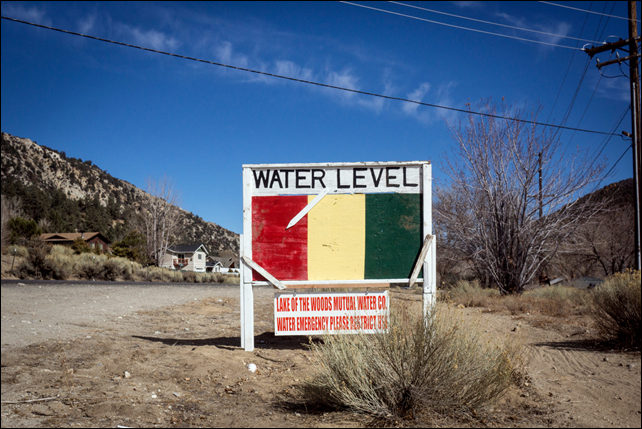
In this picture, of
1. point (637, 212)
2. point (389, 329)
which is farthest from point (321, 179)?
point (637, 212)

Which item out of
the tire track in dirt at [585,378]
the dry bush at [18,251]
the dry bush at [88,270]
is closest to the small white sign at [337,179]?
the tire track in dirt at [585,378]

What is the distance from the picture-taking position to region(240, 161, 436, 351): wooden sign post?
6.65 meters

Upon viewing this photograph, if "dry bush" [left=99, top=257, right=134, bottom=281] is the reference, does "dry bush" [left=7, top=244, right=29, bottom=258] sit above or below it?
above

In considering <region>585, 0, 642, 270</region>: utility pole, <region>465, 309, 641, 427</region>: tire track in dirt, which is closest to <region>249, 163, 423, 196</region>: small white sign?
<region>465, 309, 641, 427</region>: tire track in dirt

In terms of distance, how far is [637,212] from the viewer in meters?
14.2

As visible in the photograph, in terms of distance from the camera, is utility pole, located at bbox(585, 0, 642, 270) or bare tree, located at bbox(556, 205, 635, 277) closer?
utility pole, located at bbox(585, 0, 642, 270)

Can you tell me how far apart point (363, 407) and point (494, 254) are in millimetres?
13431

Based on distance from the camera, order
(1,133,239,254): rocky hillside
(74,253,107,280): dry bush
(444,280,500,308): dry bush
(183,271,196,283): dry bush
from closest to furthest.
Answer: (444,280,500,308): dry bush, (74,253,107,280): dry bush, (183,271,196,283): dry bush, (1,133,239,254): rocky hillside

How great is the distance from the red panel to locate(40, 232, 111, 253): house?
135 feet

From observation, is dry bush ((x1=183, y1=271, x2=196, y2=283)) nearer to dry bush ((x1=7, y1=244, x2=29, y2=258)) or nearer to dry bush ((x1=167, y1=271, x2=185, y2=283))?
dry bush ((x1=167, y1=271, x2=185, y2=283))

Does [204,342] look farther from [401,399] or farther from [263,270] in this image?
[401,399]

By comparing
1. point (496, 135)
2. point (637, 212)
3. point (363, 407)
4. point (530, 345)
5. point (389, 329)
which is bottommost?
point (530, 345)

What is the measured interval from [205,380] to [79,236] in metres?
50.1

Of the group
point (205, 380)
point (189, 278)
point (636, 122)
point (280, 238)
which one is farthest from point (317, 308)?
point (189, 278)
